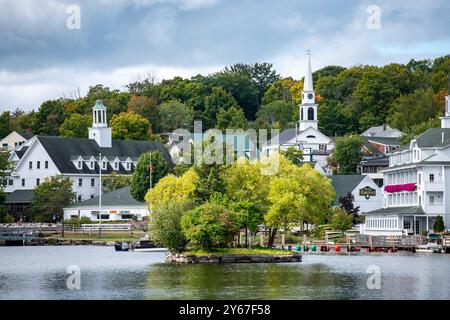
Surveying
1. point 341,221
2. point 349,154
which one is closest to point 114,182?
point 349,154

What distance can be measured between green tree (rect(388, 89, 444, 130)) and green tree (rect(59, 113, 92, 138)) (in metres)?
49.0

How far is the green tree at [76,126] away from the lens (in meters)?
184

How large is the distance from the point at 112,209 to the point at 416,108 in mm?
59996

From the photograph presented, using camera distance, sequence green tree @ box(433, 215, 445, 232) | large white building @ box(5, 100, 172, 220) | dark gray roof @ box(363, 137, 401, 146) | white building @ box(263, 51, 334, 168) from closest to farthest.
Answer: green tree @ box(433, 215, 445, 232) → large white building @ box(5, 100, 172, 220) → white building @ box(263, 51, 334, 168) → dark gray roof @ box(363, 137, 401, 146)

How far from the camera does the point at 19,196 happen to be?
522ft

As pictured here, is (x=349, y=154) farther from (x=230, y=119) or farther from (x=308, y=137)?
(x=230, y=119)

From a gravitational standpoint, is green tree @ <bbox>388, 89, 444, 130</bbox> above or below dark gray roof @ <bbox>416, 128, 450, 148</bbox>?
above

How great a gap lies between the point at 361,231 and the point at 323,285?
6162 cm

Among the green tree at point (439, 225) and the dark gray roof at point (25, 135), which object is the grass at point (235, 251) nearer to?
the green tree at point (439, 225)

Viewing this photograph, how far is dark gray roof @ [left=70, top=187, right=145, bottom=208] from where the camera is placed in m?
149

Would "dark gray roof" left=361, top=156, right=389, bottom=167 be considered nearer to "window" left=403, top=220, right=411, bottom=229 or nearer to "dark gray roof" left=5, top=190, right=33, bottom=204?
"window" left=403, top=220, right=411, bottom=229

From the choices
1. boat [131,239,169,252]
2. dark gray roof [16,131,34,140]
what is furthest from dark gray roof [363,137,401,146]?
boat [131,239,169,252]

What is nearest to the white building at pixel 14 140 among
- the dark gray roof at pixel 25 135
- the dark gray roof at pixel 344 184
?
the dark gray roof at pixel 25 135
